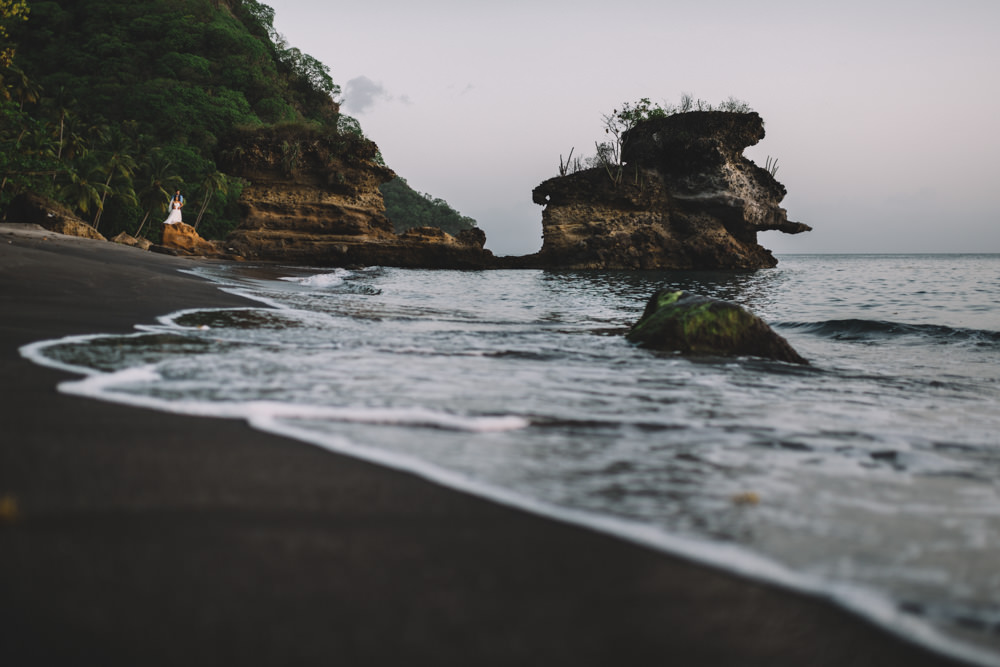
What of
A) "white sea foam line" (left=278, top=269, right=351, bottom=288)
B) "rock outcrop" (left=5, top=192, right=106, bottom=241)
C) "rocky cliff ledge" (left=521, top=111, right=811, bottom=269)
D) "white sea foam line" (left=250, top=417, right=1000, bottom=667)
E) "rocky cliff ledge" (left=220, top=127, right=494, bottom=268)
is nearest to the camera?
"white sea foam line" (left=250, top=417, right=1000, bottom=667)

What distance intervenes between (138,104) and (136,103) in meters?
0.19

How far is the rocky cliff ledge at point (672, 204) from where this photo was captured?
37.9 meters

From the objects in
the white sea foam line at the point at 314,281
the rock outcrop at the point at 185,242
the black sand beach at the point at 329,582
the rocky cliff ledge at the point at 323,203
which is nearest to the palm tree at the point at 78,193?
the rocky cliff ledge at the point at 323,203

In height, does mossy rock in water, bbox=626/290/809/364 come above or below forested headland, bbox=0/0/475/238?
below

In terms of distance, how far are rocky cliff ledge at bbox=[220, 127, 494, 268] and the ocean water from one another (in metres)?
26.4

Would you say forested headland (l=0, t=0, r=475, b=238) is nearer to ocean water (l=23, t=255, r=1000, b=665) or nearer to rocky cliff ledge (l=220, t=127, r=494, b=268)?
rocky cliff ledge (l=220, t=127, r=494, b=268)

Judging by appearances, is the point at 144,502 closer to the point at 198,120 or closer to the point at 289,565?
the point at 289,565

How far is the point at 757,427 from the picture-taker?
2.91 meters

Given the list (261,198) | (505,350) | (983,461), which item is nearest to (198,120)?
(261,198)

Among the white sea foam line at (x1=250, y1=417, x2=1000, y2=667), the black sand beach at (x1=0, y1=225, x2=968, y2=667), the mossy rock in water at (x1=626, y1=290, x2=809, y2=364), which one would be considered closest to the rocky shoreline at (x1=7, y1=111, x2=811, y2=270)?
the mossy rock in water at (x1=626, y1=290, x2=809, y2=364)

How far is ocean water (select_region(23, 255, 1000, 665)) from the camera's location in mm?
1433

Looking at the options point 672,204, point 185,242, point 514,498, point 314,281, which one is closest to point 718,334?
point 514,498

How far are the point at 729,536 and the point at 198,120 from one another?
58.8 meters

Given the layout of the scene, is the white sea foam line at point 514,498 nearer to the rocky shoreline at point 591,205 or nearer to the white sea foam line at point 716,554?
the white sea foam line at point 716,554
